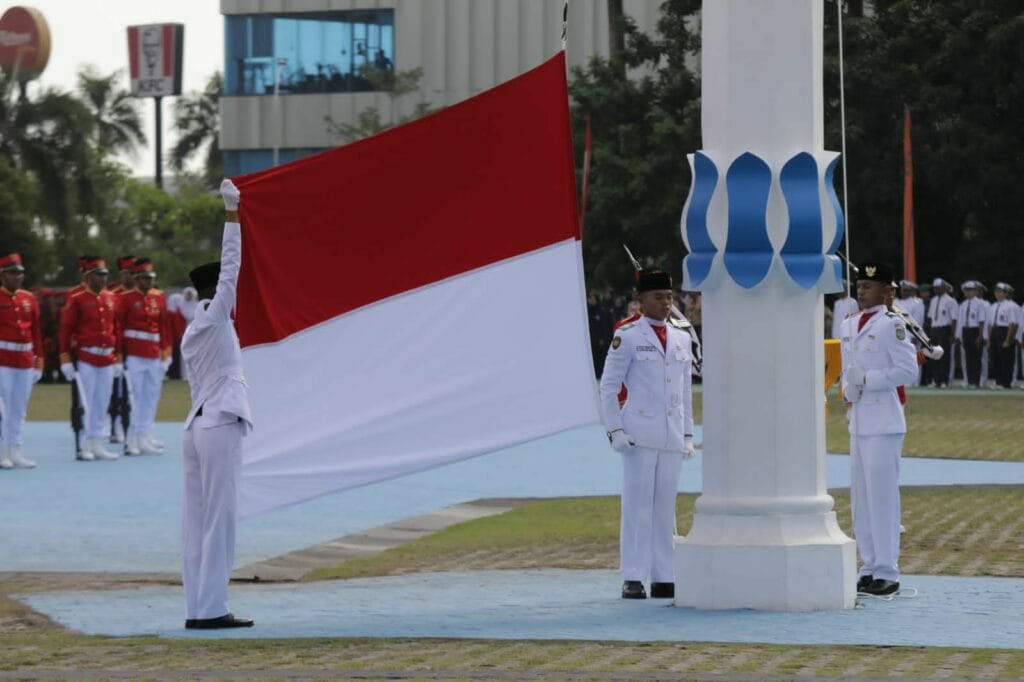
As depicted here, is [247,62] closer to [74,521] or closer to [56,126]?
[56,126]

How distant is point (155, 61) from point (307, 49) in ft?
44.2

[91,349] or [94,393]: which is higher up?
[91,349]

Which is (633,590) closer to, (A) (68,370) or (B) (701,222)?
(B) (701,222)

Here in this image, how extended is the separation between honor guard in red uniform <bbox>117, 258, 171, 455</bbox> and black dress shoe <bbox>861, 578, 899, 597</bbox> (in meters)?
14.2

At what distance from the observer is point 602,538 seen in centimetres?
1560

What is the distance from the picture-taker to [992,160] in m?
42.8

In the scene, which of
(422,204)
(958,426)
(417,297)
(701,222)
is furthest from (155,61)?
(701,222)

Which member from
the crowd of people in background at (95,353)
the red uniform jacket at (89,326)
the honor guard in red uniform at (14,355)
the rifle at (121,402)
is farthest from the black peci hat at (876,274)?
the rifle at (121,402)

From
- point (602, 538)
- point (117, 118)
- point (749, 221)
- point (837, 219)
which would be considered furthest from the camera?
point (117, 118)

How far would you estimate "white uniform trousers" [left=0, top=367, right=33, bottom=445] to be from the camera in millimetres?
23188

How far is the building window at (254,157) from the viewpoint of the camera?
7131 centimetres

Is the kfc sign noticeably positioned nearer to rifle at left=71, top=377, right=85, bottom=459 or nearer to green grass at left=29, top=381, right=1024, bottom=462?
green grass at left=29, top=381, right=1024, bottom=462

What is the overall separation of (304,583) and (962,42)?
31.8 meters

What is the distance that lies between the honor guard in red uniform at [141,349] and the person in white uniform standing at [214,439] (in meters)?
13.7
